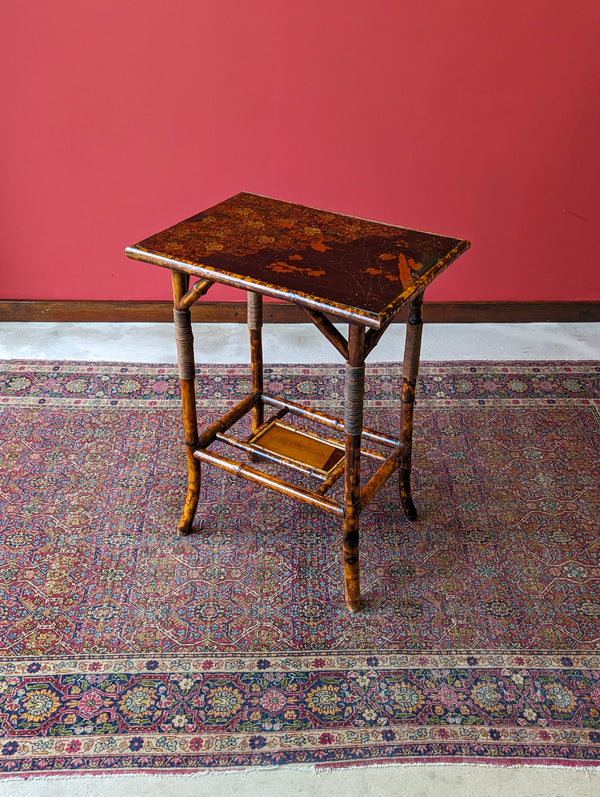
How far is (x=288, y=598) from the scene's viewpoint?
266 cm

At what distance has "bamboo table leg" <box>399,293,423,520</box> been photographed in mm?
2568

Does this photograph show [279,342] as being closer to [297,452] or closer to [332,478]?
[297,452]

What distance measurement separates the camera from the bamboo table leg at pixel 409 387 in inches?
101

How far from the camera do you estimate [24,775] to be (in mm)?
2127

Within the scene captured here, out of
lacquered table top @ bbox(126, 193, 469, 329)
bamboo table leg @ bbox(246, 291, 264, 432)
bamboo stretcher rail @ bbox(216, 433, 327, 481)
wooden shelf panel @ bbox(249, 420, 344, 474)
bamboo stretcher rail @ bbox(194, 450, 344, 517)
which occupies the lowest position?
wooden shelf panel @ bbox(249, 420, 344, 474)

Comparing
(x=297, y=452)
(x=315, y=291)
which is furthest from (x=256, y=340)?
(x=315, y=291)

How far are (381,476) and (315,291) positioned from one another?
793 mm

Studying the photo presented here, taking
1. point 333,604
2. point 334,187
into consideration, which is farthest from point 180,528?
point 334,187

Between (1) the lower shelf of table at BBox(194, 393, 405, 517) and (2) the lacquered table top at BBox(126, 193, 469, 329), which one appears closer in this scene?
(2) the lacquered table top at BBox(126, 193, 469, 329)

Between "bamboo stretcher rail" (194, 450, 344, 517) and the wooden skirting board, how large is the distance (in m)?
1.57

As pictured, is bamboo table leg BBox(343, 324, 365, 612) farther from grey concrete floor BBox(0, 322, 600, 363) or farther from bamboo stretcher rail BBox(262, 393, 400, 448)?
grey concrete floor BBox(0, 322, 600, 363)

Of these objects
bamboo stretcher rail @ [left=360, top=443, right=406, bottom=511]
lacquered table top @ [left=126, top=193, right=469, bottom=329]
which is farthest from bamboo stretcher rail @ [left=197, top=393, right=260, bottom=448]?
lacquered table top @ [left=126, top=193, right=469, bottom=329]

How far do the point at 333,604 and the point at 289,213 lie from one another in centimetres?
129

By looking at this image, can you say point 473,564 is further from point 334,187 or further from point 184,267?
point 334,187
